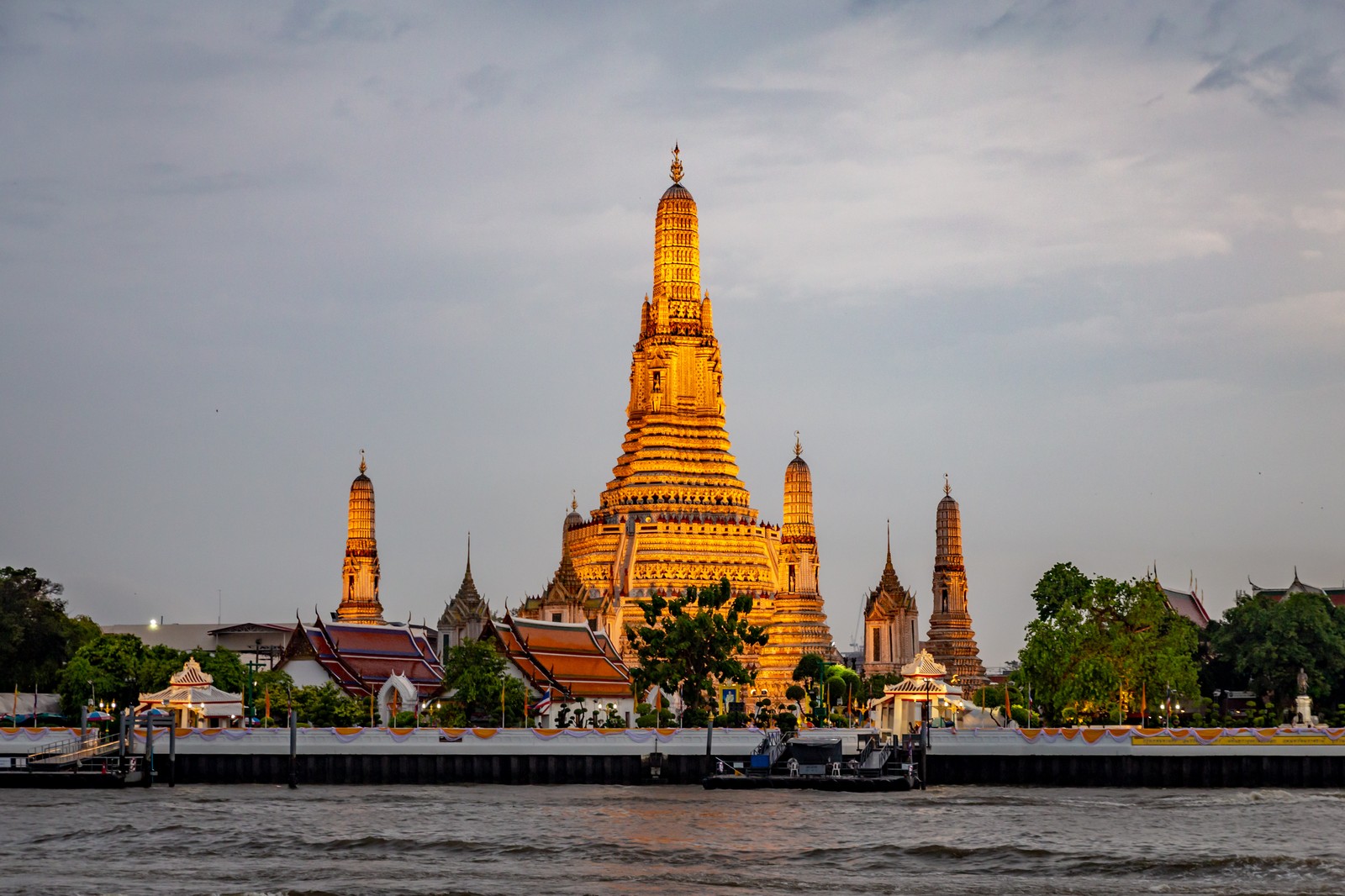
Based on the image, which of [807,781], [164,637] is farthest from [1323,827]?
[164,637]

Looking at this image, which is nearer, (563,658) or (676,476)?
(563,658)

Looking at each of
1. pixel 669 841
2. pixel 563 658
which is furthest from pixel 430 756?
pixel 563 658

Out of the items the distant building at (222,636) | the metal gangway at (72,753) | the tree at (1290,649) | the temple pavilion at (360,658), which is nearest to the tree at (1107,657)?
the tree at (1290,649)

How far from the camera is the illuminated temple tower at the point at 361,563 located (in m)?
126

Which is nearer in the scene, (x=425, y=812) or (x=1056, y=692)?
(x=425, y=812)

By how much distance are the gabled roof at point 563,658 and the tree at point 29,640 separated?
20441 mm

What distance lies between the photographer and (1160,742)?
68.6 m

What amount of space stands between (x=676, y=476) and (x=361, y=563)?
787 inches

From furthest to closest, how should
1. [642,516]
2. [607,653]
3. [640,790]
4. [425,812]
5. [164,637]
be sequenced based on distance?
[164,637]
[642,516]
[607,653]
[640,790]
[425,812]

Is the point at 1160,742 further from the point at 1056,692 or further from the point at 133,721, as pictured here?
the point at 133,721

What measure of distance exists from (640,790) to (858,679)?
5473 centimetres

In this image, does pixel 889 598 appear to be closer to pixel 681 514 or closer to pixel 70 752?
pixel 681 514

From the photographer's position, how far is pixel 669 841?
51844 mm

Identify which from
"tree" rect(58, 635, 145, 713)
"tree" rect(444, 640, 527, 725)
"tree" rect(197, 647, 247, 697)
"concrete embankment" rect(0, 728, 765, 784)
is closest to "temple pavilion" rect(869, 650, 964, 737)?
"concrete embankment" rect(0, 728, 765, 784)
